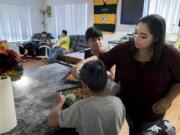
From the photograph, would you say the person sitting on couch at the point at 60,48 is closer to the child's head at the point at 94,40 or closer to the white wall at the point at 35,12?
the white wall at the point at 35,12

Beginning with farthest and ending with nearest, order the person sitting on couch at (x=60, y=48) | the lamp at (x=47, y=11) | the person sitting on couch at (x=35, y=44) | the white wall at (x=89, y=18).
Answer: the lamp at (x=47, y=11)
the person sitting on couch at (x=35, y=44)
the person sitting on couch at (x=60, y=48)
the white wall at (x=89, y=18)

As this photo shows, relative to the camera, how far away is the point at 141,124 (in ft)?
3.95

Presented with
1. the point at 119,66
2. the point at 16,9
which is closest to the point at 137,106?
the point at 119,66

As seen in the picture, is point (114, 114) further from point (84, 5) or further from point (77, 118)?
point (84, 5)

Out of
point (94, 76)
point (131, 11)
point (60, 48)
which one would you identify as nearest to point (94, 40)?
point (94, 76)

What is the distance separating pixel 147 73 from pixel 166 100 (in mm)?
229

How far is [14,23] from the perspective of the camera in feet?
20.9

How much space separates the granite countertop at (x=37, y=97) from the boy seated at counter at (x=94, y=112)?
0.31ft

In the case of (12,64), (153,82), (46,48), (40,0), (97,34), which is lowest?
(46,48)

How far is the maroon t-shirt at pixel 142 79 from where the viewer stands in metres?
1.10

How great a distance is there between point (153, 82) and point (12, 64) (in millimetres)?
Answer: 869

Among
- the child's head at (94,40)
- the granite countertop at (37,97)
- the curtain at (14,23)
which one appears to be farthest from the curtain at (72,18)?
the child's head at (94,40)

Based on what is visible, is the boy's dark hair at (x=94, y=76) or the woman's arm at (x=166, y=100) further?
the woman's arm at (x=166, y=100)

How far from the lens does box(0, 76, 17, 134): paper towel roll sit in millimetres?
823
